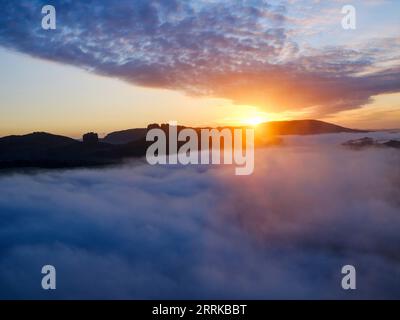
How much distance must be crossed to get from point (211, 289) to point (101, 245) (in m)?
16.9

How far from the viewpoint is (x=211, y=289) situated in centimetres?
3916

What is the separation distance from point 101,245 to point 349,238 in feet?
137

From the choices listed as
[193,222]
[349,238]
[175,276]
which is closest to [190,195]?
[193,222]

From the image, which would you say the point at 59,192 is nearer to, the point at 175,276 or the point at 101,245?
the point at 101,245

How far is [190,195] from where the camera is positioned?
243 feet

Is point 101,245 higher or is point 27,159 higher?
point 27,159

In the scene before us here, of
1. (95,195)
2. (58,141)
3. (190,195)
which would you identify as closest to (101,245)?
(95,195)

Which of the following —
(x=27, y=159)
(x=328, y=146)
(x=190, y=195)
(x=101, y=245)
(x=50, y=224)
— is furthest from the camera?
(x=328, y=146)

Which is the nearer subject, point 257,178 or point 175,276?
point 175,276

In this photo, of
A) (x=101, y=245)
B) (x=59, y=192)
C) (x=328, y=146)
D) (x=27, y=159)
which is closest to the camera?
(x=101, y=245)

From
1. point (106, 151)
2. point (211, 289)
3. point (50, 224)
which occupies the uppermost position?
point (106, 151)

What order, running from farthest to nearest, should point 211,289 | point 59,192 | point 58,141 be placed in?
point 58,141, point 59,192, point 211,289

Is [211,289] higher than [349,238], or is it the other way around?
[349,238]

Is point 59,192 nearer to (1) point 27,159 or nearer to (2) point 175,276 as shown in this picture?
(1) point 27,159
